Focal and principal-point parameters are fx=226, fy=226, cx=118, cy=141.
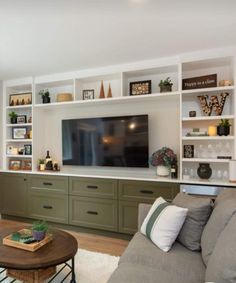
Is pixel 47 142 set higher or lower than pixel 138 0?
lower

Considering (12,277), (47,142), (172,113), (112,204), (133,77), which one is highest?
(133,77)

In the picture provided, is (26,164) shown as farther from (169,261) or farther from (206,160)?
(169,261)

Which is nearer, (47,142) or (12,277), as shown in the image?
(12,277)

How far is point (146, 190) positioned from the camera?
293 cm

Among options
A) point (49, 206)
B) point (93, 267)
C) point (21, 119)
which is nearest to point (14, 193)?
point (49, 206)

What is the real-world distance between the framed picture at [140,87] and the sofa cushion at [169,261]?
82.2 inches

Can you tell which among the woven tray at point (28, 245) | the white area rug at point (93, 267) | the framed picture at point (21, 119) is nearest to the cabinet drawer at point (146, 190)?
the white area rug at point (93, 267)

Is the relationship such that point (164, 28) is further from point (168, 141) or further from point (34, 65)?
point (34, 65)

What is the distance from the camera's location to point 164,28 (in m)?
2.28

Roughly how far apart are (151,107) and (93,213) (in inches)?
69.3

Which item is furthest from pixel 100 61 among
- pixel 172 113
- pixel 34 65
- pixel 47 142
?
pixel 47 142

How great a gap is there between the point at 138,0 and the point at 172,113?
68.9 inches

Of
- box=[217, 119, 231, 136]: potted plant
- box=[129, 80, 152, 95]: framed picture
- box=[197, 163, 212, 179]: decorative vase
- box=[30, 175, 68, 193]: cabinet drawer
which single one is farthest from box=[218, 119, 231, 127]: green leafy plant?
box=[30, 175, 68, 193]: cabinet drawer

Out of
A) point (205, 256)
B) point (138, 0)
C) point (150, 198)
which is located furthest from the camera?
point (150, 198)
